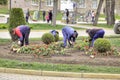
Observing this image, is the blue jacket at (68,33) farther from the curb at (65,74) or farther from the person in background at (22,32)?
the curb at (65,74)

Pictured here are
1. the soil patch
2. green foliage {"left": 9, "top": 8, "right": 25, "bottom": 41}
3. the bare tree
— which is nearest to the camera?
the soil patch

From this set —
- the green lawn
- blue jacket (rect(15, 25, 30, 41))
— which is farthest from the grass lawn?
blue jacket (rect(15, 25, 30, 41))

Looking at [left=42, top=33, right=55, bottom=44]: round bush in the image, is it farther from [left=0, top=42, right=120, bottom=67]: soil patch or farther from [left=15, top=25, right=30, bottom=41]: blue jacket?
[left=0, top=42, right=120, bottom=67]: soil patch

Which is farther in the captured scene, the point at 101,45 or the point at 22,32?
the point at 22,32

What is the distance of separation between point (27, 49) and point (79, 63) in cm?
264

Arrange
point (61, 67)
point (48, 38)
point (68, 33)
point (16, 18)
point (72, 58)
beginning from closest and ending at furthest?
1. point (61, 67)
2. point (72, 58)
3. point (68, 33)
4. point (48, 38)
5. point (16, 18)

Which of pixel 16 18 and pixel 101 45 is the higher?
pixel 16 18

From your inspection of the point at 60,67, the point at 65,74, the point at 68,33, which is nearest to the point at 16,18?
the point at 68,33

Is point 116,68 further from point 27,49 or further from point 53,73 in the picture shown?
point 27,49

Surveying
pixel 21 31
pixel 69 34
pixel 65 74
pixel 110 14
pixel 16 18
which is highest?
pixel 16 18

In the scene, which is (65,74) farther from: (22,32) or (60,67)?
(22,32)

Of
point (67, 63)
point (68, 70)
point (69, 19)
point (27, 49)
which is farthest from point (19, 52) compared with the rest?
point (69, 19)

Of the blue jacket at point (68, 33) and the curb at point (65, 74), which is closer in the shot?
the curb at point (65, 74)

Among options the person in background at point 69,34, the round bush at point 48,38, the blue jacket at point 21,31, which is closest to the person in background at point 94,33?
the person in background at point 69,34
